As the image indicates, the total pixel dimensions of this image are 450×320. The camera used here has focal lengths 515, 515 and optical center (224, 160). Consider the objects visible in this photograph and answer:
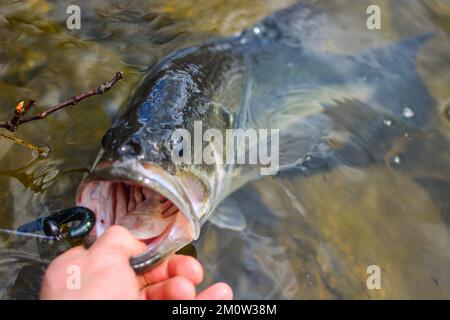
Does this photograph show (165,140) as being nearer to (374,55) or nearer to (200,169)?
(200,169)

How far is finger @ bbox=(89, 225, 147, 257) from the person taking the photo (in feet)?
6.10

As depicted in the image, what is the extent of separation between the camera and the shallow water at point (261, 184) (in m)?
2.86

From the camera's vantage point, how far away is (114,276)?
5.63ft

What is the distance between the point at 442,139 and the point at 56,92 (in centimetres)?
276

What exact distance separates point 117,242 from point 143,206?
57 cm

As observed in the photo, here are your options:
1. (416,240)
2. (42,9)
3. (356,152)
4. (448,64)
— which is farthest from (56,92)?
(448,64)

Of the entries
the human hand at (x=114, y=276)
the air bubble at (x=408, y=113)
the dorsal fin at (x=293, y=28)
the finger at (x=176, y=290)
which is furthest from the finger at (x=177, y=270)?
the dorsal fin at (x=293, y=28)

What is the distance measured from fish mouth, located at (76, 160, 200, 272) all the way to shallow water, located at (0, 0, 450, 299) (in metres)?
0.54

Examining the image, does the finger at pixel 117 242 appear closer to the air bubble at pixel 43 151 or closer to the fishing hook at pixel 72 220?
the fishing hook at pixel 72 220

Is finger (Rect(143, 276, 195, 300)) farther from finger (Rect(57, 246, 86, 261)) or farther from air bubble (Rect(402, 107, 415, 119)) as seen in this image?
air bubble (Rect(402, 107, 415, 119))

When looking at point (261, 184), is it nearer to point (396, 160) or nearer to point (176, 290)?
point (396, 160)

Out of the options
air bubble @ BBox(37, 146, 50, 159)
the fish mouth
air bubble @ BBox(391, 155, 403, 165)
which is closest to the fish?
the fish mouth

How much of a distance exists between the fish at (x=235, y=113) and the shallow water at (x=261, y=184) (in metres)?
0.09

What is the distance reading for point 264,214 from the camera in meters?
3.13
